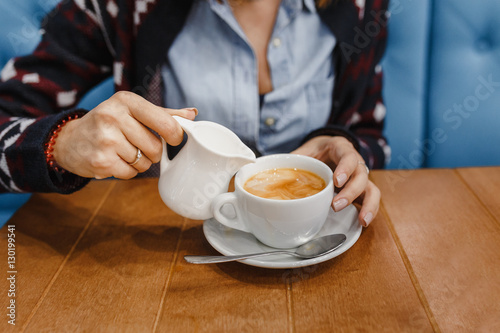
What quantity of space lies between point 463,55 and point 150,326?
1.24 metres

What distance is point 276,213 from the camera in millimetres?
667

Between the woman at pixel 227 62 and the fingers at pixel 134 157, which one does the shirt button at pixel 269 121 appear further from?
the fingers at pixel 134 157

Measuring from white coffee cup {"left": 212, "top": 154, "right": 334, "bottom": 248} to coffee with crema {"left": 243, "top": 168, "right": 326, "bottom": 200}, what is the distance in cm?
1

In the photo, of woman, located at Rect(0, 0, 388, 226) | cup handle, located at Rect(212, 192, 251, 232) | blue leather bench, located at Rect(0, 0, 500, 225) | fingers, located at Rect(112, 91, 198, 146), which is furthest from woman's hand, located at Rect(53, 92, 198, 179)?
blue leather bench, located at Rect(0, 0, 500, 225)

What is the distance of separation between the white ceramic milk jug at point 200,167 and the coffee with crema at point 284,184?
6 cm

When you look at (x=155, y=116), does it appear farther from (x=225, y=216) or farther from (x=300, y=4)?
(x=300, y=4)

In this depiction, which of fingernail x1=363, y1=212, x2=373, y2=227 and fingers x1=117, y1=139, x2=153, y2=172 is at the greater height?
fingers x1=117, y1=139, x2=153, y2=172

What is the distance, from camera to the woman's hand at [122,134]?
0.68 metres

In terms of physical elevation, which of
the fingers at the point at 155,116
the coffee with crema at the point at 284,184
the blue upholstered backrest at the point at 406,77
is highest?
the fingers at the point at 155,116

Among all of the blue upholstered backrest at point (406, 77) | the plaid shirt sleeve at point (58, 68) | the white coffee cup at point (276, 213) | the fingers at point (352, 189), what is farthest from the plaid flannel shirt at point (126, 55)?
the white coffee cup at point (276, 213)

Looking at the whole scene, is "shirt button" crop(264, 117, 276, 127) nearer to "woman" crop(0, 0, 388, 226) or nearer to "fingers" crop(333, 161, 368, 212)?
"woman" crop(0, 0, 388, 226)

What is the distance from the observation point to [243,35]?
1.13 m

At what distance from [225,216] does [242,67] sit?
0.54 meters

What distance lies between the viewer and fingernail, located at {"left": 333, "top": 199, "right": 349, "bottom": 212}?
747 millimetres
